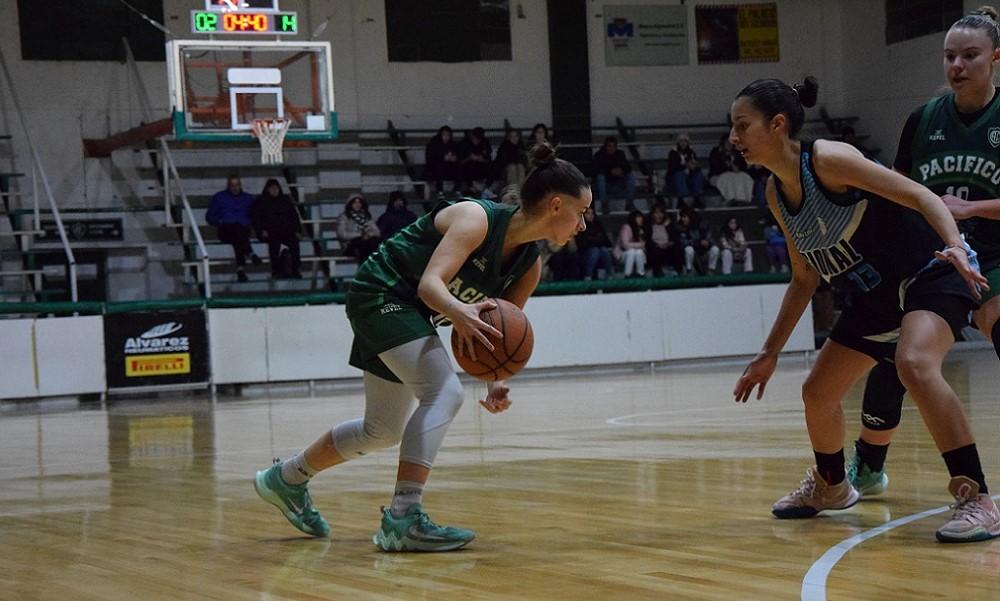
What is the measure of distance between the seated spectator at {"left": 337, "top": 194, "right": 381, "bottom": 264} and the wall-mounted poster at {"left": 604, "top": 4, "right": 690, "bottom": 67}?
6746 mm

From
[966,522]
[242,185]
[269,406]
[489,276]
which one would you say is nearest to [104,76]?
[242,185]

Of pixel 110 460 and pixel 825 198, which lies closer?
pixel 825 198

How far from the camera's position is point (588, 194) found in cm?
484

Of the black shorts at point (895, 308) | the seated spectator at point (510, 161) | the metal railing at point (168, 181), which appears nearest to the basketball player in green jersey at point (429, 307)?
the black shorts at point (895, 308)

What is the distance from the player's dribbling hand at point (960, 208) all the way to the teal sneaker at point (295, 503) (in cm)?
262

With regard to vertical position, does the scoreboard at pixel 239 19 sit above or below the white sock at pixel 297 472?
above

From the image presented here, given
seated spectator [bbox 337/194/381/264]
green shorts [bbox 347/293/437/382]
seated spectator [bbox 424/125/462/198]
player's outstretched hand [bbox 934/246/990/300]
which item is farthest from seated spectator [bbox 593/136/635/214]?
player's outstretched hand [bbox 934/246/990/300]

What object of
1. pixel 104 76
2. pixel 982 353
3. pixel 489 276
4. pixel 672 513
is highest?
pixel 104 76

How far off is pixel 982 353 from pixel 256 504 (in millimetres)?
14836

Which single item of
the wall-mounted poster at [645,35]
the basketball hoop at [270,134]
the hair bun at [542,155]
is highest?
the wall-mounted poster at [645,35]

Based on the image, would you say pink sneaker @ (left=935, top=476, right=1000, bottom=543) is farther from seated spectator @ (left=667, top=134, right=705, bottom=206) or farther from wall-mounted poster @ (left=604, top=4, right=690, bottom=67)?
wall-mounted poster @ (left=604, top=4, right=690, bottom=67)

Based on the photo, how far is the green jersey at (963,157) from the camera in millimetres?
4863

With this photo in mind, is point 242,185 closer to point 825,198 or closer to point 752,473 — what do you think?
point 752,473

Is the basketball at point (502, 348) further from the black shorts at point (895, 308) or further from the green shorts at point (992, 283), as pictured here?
the green shorts at point (992, 283)
